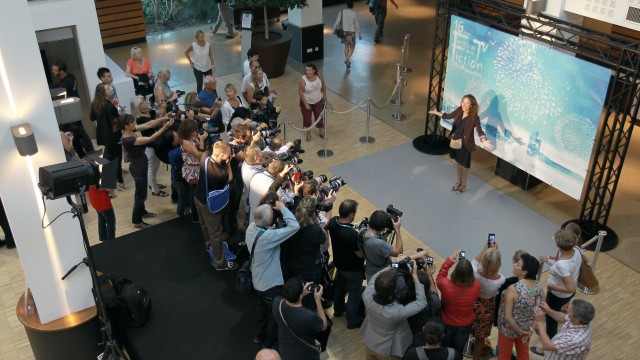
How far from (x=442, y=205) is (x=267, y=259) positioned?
3610mm

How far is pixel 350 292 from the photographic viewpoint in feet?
18.9

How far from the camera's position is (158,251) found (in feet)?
22.4

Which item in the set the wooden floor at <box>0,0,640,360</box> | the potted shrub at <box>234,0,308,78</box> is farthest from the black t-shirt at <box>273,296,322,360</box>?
the potted shrub at <box>234,0,308,78</box>

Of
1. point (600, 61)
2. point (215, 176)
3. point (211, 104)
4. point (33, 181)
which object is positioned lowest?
point (211, 104)

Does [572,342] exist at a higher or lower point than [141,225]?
higher

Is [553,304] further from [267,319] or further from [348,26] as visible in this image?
[348,26]

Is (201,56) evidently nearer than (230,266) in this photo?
No

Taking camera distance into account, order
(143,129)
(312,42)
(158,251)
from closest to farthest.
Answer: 1. (158,251)
2. (143,129)
3. (312,42)

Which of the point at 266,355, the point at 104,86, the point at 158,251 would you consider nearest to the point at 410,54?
the point at 104,86

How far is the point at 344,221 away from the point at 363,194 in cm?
296

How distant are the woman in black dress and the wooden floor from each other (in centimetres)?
68

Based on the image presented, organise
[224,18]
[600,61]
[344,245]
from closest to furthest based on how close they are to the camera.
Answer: [344,245], [600,61], [224,18]

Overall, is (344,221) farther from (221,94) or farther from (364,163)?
(221,94)

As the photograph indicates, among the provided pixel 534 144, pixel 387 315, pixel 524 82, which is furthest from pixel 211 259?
pixel 524 82
